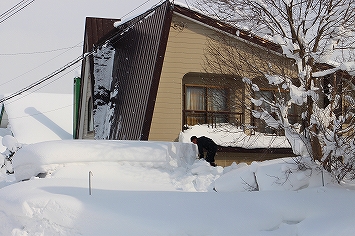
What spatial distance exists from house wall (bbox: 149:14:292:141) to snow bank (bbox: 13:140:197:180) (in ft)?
6.02

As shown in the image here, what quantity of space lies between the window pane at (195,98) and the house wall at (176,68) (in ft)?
2.88

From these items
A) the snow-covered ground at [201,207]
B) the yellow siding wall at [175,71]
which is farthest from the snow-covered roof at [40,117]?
the snow-covered ground at [201,207]

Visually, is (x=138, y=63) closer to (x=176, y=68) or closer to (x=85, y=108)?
(x=176, y=68)

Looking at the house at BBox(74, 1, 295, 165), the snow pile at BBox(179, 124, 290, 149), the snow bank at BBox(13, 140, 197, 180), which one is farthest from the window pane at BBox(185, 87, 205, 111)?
the snow bank at BBox(13, 140, 197, 180)

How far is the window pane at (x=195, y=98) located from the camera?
17.1m

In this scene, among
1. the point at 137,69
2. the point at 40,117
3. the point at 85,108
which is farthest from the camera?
the point at 40,117

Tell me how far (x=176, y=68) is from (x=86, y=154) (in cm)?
455

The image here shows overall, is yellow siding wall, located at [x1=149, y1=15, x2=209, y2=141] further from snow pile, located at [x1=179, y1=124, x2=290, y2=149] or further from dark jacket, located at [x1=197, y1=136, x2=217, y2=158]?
dark jacket, located at [x1=197, y1=136, x2=217, y2=158]

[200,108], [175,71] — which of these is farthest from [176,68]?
[200,108]

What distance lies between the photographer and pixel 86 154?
42.9 feet

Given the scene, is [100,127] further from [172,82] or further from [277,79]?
[277,79]

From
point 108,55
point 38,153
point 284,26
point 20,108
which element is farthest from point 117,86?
point 20,108

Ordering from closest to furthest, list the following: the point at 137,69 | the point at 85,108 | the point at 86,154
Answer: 1. the point at 86,154
2. the point at 137,69
3. the point at 85,108

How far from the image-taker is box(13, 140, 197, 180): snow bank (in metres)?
12.9
